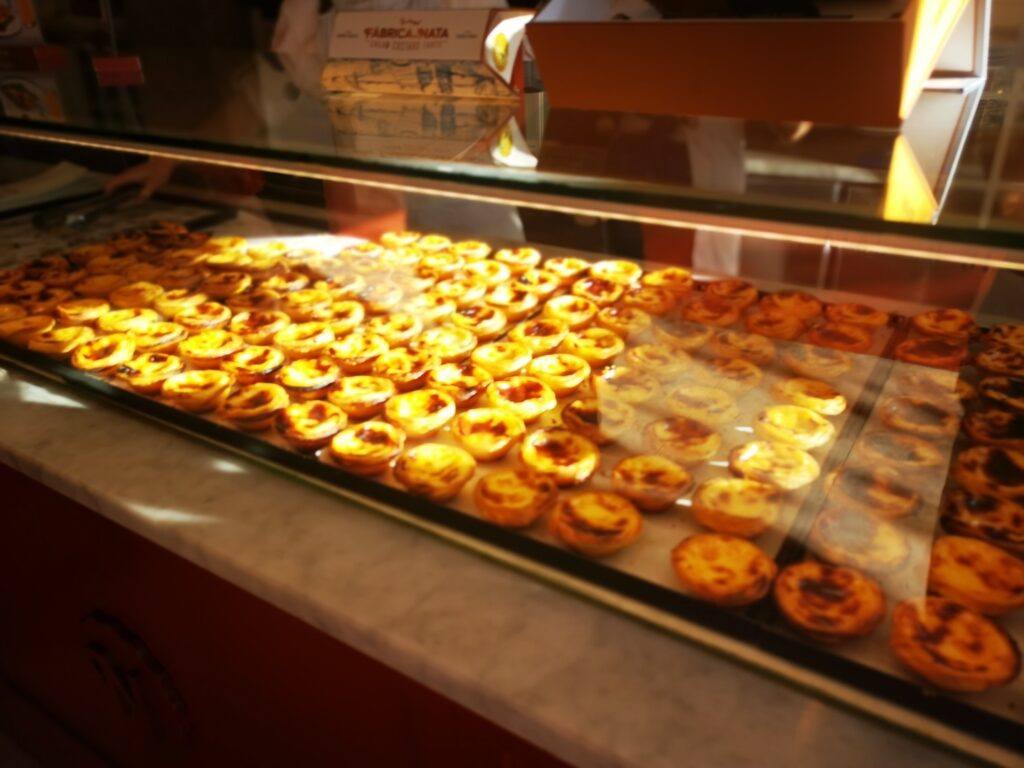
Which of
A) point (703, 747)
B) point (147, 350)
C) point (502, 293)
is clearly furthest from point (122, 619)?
point (703, 747)

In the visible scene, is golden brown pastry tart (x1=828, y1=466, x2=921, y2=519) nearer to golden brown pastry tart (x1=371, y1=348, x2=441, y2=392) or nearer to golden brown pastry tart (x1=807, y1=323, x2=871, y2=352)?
golden brown pastry tart (x1=807, y1=323, x2=871, y2=352)

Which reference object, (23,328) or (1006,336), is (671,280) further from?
(23,328)

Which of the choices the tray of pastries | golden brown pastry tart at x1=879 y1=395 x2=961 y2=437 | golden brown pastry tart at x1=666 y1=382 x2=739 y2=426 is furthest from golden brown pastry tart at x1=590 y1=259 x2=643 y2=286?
golden brown pastry tart at x1=879 y1=395 x2=961 y2=437

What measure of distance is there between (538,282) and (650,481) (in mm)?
953

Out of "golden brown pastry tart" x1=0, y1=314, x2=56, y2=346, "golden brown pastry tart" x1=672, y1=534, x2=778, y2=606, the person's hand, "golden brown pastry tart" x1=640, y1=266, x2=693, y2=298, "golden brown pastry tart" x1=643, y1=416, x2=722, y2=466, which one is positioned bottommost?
"golden brown pastry tart" x1=643, y1=416, x2=722, y2=466

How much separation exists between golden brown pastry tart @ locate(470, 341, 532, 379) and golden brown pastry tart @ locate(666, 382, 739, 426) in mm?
349

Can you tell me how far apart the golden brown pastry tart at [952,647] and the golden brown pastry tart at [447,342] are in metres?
1.06

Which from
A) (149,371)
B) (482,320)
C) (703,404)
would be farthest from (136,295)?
(703,404)

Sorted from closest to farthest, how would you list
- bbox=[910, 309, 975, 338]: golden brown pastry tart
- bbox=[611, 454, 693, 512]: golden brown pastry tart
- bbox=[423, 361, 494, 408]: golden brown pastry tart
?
1. bbox=[611, 454, 693, 512]: golden brown pastry tart
2. bbox=[423, 361, 494, 408]: golden brown pastry tart
3. bbox=[910, 309, 975, 338]: golden brown pastry tart

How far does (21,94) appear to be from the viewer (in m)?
1.98

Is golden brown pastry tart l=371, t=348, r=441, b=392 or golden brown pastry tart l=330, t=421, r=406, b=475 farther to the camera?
golden brown pastry tart l=371, t=348, r=441, b=392

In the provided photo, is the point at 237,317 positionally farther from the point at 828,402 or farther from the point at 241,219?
the point at 828,402

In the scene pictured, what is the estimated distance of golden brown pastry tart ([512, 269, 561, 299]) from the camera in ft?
6.81

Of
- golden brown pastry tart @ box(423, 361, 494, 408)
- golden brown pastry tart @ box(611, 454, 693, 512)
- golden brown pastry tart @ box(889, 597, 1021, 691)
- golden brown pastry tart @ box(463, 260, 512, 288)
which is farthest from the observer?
golden brown pastry tart @ box(463, 260, 512, 288)
